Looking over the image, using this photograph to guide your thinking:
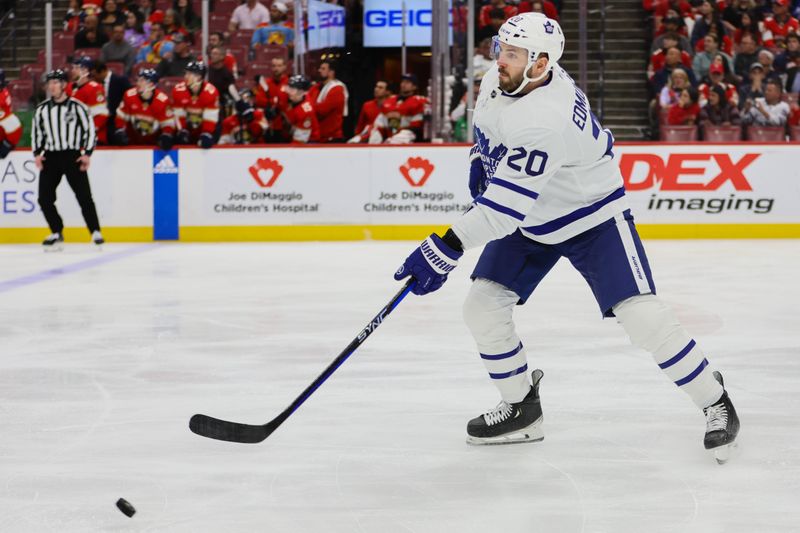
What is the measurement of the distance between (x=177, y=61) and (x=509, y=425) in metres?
8.32

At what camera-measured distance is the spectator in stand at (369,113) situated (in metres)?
10.5

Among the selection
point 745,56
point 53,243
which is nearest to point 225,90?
point 53,243

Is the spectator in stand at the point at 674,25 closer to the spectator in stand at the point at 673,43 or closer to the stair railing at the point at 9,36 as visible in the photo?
the spectator in stand at the point at 673,43

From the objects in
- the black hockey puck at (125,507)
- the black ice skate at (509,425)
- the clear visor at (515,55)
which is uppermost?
the clear visor at (515,55)

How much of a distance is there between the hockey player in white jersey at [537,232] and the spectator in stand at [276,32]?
8556mm

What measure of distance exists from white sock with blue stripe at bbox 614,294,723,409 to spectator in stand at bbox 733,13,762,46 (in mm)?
9096

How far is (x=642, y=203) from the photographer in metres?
9.85

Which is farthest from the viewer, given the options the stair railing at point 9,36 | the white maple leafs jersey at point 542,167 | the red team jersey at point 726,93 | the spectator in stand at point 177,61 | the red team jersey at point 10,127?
the stair railing at point 9,36

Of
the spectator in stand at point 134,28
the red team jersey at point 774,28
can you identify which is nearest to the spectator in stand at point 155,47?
the spectator in stand at point 134,28

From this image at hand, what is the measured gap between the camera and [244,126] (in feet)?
33.8

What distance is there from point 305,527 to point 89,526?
1.59 feet

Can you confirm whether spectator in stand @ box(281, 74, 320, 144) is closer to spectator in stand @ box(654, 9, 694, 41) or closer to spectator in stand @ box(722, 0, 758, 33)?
spectator in stand @ box(654, 9, 694, 41)

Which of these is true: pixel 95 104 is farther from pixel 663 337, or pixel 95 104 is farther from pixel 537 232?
pixel 663 337

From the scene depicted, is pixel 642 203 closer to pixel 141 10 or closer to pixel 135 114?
pixel 135 114
